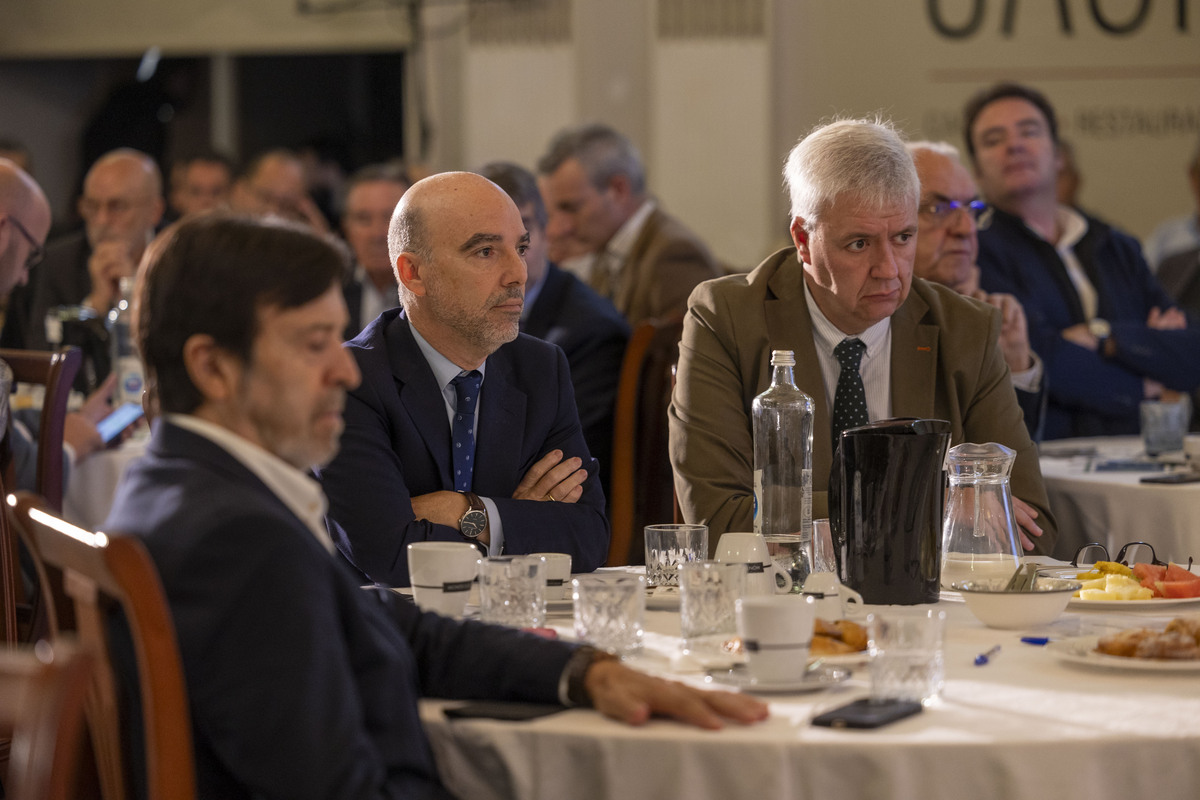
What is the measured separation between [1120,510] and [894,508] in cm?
154

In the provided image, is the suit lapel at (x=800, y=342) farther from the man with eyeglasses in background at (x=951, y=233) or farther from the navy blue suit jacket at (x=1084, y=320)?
the navy blue suit jacket at (x=1084, y=320)

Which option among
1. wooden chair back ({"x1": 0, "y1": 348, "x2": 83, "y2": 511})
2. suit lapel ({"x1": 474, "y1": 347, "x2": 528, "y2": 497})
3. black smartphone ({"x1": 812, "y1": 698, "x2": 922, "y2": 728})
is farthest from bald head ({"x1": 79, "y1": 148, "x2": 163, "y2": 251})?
black smartphone ({"x1": 812, "y1": 698, "x2": 922, "y2": 728})

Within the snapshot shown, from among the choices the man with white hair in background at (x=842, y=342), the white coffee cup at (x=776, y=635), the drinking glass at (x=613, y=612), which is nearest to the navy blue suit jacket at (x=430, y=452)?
the man with white hair in background at (x=842, y=342)

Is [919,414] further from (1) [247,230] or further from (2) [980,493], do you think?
(1) [247,230]

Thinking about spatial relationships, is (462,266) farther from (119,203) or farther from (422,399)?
(119,203)

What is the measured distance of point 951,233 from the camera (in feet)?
12.1

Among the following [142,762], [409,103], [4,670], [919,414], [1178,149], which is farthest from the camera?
[409,103]

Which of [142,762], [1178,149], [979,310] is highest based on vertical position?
[1178,149]

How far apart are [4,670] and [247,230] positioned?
2.01ft

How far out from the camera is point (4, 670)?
1013 mm

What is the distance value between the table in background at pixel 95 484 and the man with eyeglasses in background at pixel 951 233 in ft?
7.05

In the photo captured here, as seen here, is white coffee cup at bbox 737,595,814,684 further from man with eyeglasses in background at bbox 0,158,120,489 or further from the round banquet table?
man with eyeglasses in background at bbox 0,158,120,489

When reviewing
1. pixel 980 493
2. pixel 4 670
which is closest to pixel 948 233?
pixel 980 493

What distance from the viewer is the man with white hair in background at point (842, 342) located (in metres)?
2.59
